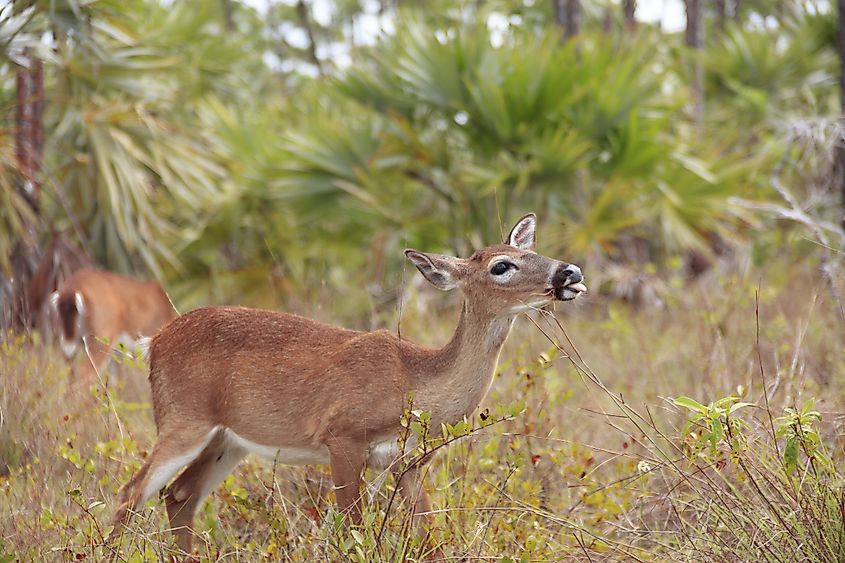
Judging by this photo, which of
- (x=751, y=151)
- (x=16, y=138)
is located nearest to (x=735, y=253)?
(x=751, y=151)

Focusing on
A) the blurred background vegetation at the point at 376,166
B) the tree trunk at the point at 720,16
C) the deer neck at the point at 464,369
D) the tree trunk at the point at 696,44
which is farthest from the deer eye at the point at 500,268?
the tree trunk at the point at 720,16

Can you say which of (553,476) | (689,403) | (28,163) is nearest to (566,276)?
(689,403)

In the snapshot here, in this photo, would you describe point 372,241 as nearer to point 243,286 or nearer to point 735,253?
point 243,286

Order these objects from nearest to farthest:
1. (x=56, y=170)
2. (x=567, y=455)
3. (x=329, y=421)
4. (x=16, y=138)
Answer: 1. (x=329, y=421)
2. (x=567, y=455)
3. (x=16, y=138)
4. (x=56, y=170)

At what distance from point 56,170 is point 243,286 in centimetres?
198

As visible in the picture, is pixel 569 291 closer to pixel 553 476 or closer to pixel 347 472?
pixel 347 472

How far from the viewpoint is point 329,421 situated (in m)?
4.05

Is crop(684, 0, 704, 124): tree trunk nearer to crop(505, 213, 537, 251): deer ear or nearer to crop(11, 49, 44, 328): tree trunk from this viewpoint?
crop(11, 49, 44, 328): tree trunk

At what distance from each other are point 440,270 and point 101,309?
560 cm

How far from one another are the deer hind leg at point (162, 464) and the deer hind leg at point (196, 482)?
0.25 meters

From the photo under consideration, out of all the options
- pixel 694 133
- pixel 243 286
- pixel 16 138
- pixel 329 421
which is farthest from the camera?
pixel 694 133

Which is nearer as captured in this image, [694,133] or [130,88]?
[130,88]

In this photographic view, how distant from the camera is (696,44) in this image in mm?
13688

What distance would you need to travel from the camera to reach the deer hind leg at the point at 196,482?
4.58m
